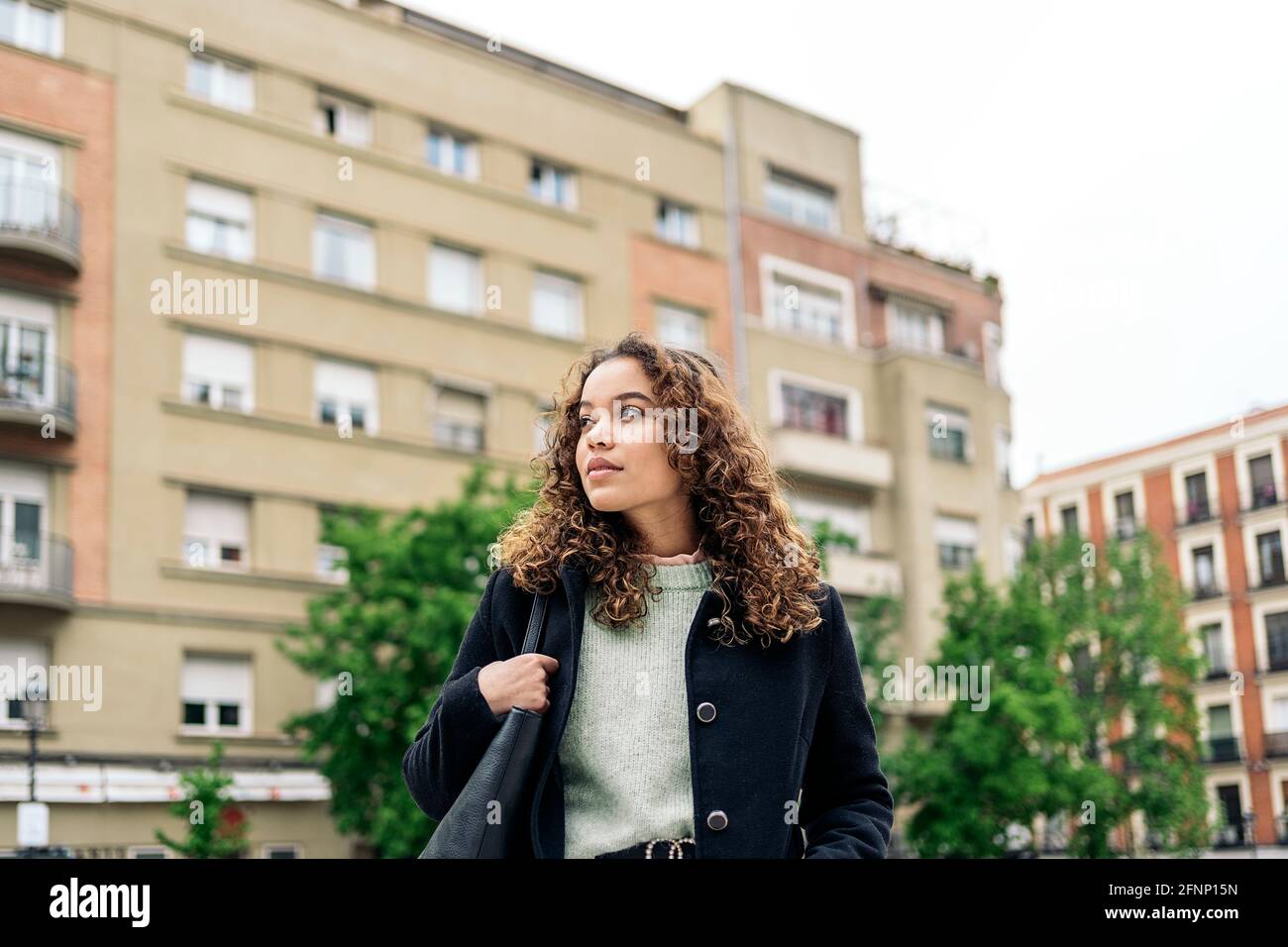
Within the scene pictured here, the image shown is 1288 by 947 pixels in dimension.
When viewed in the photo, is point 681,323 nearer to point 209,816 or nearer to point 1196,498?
point 209,816

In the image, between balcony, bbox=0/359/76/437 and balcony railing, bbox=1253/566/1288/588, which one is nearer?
balcony, bbox=0/359/76/437

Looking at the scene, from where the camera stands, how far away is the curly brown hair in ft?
7.94

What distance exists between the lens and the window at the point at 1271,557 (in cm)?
4322

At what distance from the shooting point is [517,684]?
2.26 metres

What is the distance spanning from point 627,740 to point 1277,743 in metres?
44.3

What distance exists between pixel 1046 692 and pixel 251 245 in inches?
627

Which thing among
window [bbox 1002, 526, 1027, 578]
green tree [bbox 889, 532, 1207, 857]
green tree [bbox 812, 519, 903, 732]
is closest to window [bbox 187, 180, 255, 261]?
green tree [bbox 812, 519, 903, 732]

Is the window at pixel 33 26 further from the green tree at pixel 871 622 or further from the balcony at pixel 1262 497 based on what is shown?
the balcony at pixel 1262 497

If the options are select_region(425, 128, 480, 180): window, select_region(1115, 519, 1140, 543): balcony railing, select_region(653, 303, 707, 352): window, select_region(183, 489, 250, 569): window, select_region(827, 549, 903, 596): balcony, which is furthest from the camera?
select_region(1115, 519, 1140, 543): balcony railing

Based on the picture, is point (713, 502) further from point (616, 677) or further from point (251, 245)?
point (251, 245)

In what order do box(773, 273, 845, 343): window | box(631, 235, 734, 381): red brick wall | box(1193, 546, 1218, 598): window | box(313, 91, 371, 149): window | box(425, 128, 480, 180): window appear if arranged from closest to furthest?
box(313, 91, 371, 149): window < box(425, 128, 480, 180): window < box(631, 235, 734, 381): red brick wall < box(773, 273, 845, 343): window < box(1193, 546, 1218, 598): window

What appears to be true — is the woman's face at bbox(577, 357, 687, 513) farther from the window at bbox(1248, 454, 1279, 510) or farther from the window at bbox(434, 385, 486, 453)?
the window at bbox(1248, 454, 1279, 510)

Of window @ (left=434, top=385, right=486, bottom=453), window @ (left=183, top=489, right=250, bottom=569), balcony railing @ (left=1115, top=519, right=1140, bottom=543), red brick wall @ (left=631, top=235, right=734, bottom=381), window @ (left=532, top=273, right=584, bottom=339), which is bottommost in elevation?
window @ (left=183, top=489, right=250, bottom=569)

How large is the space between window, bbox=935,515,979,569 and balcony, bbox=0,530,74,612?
62.6ft
